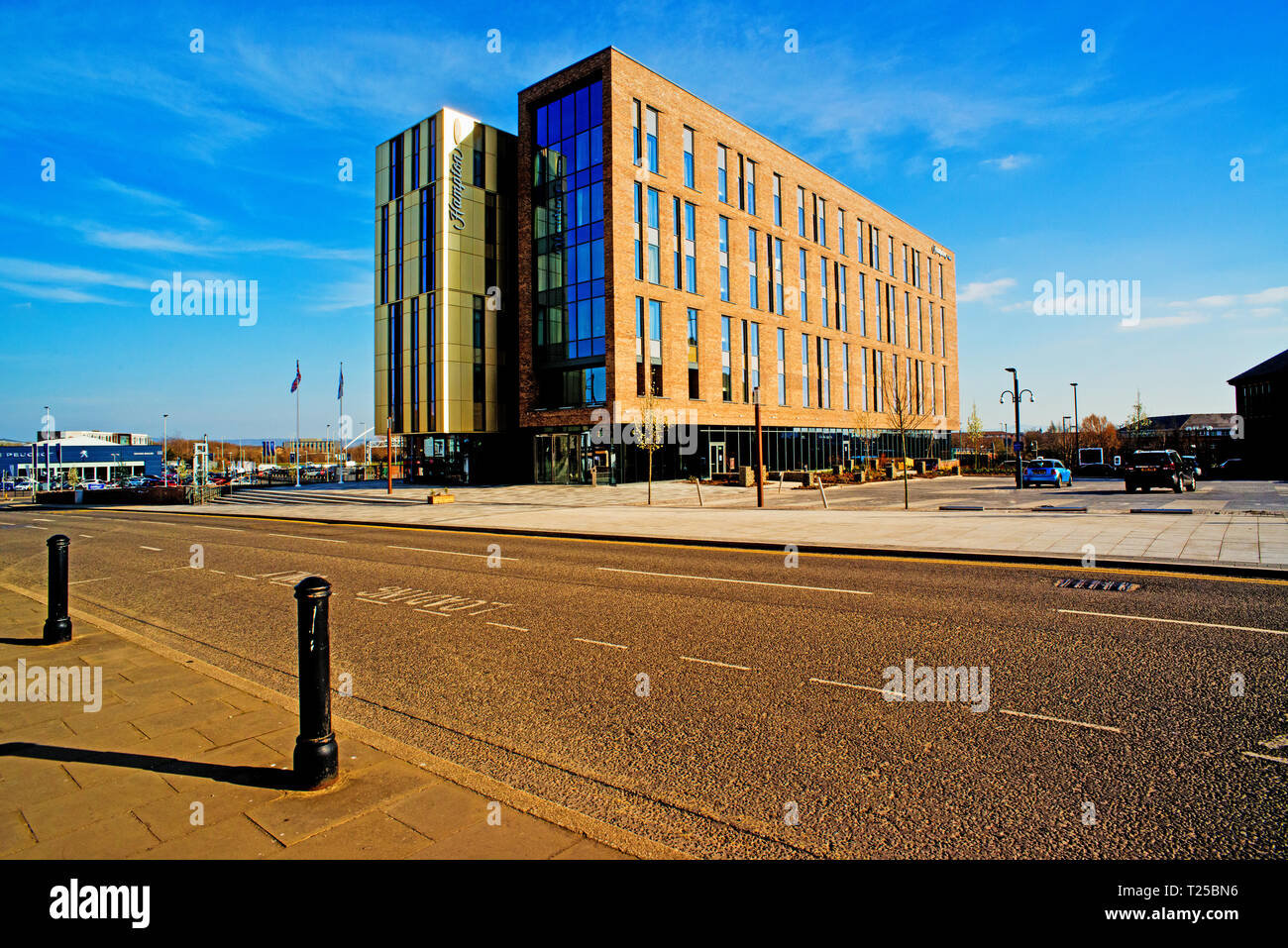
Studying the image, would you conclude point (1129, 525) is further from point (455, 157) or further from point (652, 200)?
point (455, 157)

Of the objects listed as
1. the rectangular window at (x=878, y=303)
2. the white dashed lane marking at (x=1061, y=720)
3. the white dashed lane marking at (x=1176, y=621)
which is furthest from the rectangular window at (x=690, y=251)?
the white dashed lane marking at (x=1061, y=720)

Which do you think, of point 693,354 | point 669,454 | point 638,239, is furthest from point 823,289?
point 669,454

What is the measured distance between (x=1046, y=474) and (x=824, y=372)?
22.8 meters

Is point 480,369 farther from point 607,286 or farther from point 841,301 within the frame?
point 841,301

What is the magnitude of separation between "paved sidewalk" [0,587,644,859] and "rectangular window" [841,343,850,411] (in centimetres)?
5830

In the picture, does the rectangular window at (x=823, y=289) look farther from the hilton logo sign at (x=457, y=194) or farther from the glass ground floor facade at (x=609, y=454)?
the hilton logo sign at (x=457, y=194)

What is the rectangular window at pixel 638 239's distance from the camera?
41.0 m

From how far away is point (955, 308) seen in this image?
79.8 meters

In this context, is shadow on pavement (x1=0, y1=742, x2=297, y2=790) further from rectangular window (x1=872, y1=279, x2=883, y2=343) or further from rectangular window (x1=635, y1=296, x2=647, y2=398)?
rectangular window (x1=872, y1=279, x2=883, y2=343)

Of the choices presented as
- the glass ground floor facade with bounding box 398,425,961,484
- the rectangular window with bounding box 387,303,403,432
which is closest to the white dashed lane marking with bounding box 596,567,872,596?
the glass ground floor facade with bounding box 398,425,961,484

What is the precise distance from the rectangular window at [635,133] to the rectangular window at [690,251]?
4650 mm

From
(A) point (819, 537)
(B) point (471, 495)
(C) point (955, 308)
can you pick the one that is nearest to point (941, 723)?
(A) point (819, 537)

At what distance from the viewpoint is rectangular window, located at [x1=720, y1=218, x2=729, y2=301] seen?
154 feet
